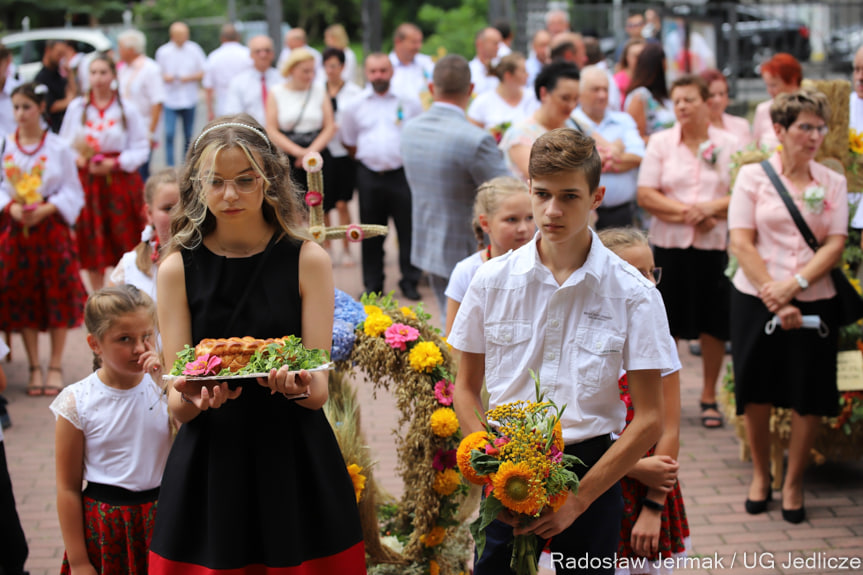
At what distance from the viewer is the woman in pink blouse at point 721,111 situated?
307 inches

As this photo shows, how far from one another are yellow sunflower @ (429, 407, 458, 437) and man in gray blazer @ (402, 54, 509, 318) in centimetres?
252

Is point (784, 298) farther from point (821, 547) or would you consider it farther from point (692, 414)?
point (692, 414)

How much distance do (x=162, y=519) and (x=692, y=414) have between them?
4.88 m

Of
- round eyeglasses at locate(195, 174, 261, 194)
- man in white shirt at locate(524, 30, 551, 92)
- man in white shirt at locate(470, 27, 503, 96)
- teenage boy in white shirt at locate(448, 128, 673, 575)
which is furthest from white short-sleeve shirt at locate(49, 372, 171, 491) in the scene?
man in white shirt at locate(524, 30, 551, 92)

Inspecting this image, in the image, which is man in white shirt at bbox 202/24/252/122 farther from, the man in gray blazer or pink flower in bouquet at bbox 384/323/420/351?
pink flower in bouquet at bbox 384/323/420/351

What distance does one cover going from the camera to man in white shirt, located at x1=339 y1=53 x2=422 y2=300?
964 centimetres

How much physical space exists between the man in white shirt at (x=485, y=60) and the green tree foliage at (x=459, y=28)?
11.4m

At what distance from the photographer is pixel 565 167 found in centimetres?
288

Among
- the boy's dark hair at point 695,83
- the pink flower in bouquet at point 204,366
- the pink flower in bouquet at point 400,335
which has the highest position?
the boy's dark hair at point 695,83

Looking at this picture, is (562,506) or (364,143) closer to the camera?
(562,506)

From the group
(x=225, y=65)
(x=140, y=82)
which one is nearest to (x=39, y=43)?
(x=225, y=65)

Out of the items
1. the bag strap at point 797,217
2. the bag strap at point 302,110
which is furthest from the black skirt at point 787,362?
the bag strap at point 302,110

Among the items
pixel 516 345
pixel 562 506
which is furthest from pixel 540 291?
pixel 562 506

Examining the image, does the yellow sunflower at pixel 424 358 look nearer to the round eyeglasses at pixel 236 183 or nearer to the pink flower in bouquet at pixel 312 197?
the pink flower in bouquet at pixel 312 197
